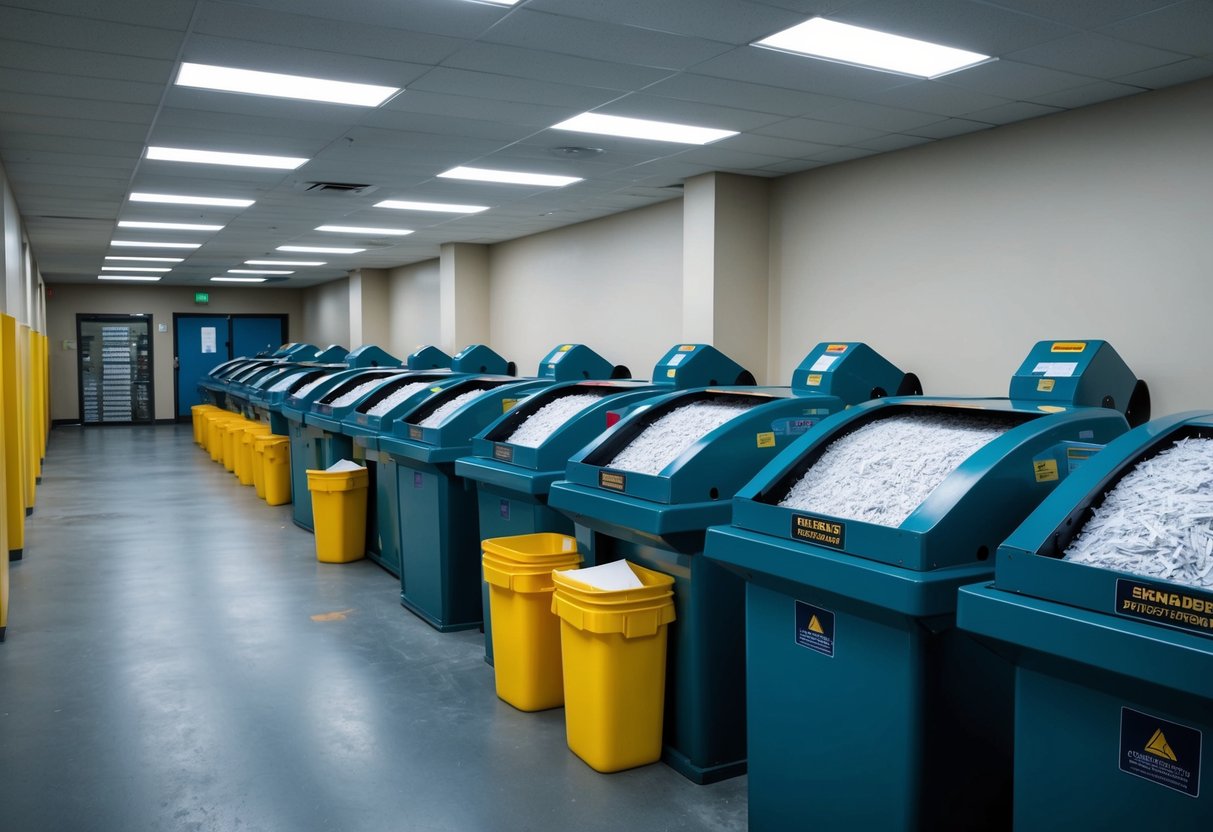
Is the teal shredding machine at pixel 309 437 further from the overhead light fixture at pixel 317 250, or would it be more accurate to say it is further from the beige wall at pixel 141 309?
the beige wall at pixel 141 309

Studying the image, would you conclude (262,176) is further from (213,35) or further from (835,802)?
(835,802)

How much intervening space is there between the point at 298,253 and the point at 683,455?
35.4 feet

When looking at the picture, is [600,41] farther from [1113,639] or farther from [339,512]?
[339,512]

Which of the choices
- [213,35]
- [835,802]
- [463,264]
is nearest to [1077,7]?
[835,802]

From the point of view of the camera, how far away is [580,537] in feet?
11.5

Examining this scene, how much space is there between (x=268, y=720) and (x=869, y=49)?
385cm

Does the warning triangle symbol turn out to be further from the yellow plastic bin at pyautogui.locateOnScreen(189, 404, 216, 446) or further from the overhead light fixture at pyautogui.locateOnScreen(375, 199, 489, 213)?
the yellow plastic bin at pyautogui.locateOnScreen(189, 404, 216, 446)

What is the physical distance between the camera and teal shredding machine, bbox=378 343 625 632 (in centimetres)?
462

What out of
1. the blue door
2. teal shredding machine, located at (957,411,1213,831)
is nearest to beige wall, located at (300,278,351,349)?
the blue door

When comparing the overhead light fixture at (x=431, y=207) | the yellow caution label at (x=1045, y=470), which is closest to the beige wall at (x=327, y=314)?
the overhead light fixture at (x=431, y=207)

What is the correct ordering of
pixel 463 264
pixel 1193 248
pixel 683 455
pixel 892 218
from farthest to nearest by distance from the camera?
1. pixel 463 264
2. pixel 892 218
3. pixel 1193 248
4. pixel 683 455

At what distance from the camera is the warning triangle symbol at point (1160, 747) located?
161 centimetres

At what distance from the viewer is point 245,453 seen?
10070 mm

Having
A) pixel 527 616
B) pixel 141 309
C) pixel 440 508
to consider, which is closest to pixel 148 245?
pixel 141 309
